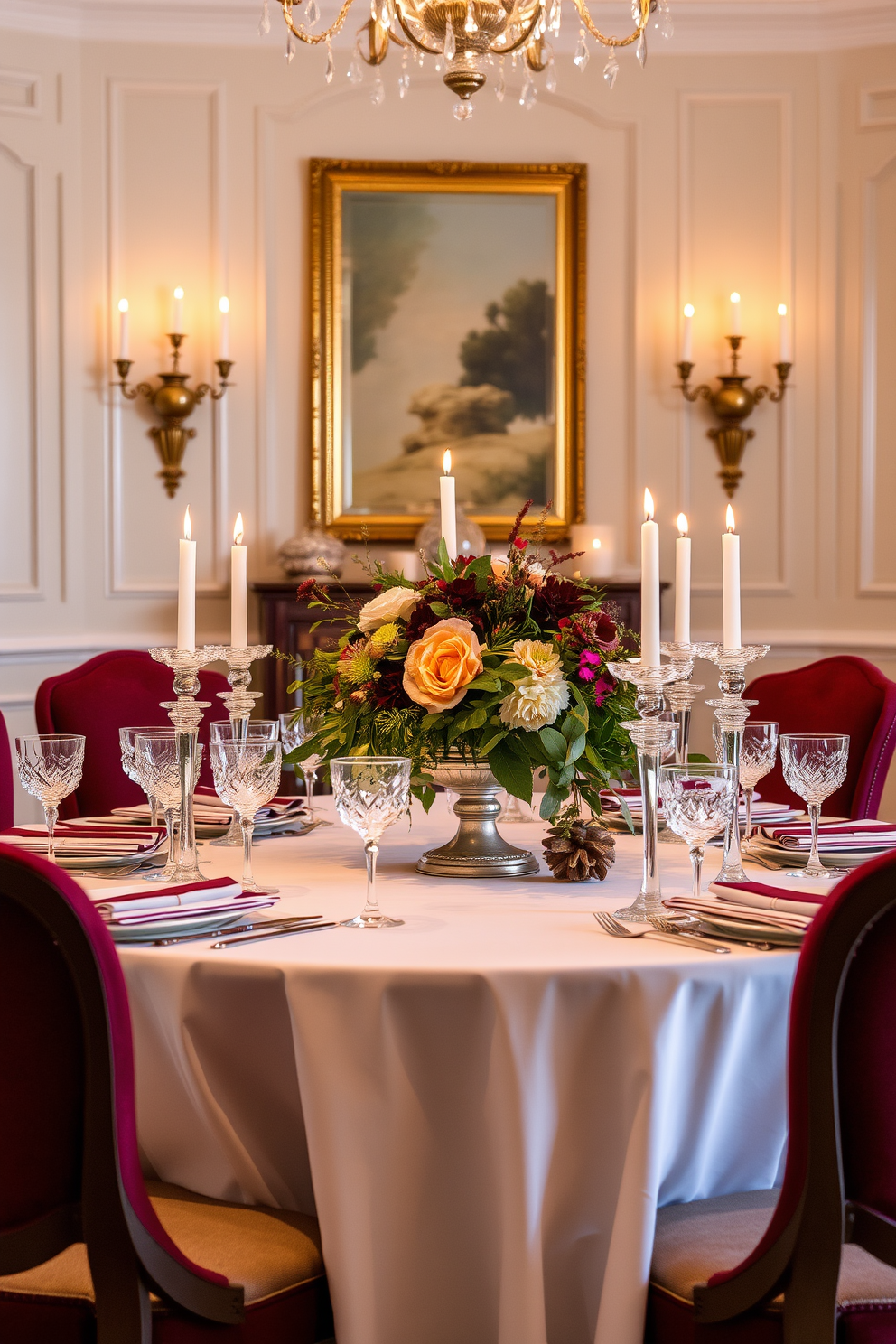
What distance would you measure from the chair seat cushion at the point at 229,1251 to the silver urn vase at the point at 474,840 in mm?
628

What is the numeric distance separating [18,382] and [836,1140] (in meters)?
4.18

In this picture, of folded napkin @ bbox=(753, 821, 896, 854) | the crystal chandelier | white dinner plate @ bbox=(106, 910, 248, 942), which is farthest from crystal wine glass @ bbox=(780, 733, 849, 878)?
the crystal chandelier

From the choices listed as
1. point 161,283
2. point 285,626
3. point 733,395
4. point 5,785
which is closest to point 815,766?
point 5,785

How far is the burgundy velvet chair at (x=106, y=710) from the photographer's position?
3.05m

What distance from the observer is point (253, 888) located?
1.89 metres

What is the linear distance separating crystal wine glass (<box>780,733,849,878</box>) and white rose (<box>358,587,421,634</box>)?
0.59 meters

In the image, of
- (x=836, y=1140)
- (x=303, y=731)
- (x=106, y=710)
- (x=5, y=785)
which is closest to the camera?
(x=836, y=1140)

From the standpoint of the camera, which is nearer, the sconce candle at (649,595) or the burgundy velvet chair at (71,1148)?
the burgundy velvet chair at (71,1148)

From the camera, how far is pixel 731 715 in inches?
74.4

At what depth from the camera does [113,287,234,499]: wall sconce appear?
4.71 m

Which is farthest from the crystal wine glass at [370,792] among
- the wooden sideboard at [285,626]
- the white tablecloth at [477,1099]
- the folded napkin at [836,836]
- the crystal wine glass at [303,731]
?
the wooden sideboard at [285,626]

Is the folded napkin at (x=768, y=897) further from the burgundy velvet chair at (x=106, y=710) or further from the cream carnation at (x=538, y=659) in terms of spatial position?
the burgundy velvet chair at (x=106, y=710)

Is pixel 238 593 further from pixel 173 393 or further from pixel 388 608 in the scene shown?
pixel 173 393

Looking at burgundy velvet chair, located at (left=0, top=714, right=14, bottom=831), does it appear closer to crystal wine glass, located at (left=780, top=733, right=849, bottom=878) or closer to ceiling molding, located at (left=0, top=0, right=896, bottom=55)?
crystal wine glass, located at (left=780, top=733, right=849, bottom=878)
